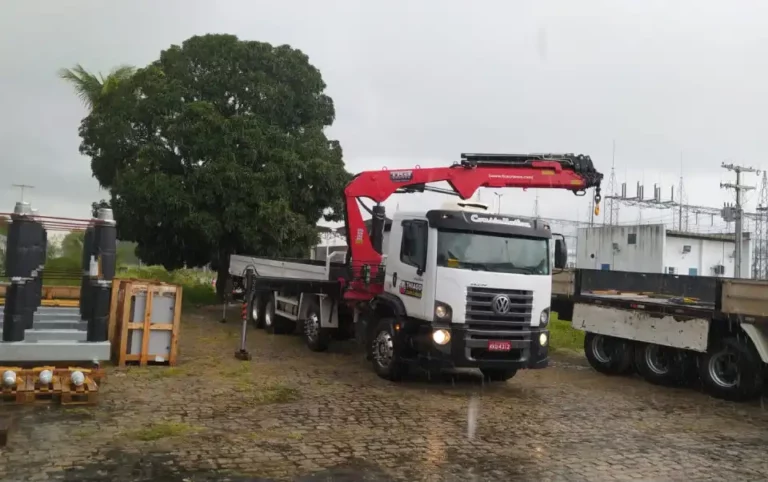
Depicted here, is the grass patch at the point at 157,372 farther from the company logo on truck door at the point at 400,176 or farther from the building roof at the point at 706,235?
the building roof at the point at 706,235

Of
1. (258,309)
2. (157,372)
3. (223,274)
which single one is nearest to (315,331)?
(157,372)

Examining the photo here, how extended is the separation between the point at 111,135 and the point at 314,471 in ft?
53.3

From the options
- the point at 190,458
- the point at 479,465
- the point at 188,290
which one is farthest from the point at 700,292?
the point at 188,290

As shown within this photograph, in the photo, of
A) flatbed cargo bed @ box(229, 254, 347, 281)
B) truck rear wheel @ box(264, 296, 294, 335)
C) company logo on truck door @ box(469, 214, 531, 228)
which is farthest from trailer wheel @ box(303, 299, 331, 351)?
company logo on truck door @ box(469, 214, 531, 228)

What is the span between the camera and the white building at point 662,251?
37031 millimetres

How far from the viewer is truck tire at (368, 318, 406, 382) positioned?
33.2 ft

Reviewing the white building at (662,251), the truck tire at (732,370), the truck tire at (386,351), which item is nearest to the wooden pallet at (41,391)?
the truck tire at (386,351)

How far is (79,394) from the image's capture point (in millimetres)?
7832

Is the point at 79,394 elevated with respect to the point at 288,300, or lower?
lower

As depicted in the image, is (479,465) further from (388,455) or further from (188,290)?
(188,290)

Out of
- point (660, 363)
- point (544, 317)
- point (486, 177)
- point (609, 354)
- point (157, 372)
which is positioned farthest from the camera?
point (609, 354)

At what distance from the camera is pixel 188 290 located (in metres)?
25.1

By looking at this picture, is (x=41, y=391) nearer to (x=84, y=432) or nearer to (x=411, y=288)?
(x=84, y=432)

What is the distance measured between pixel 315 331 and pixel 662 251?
1123 inches
